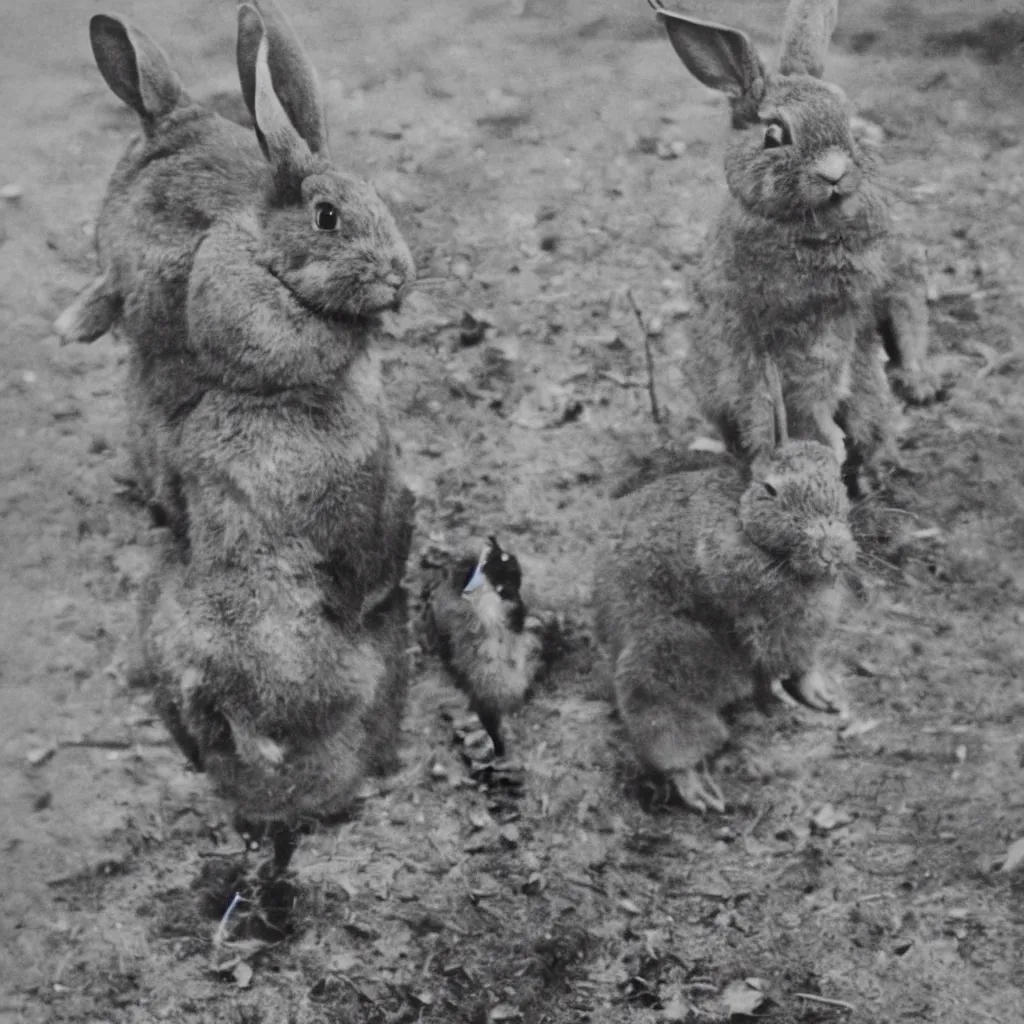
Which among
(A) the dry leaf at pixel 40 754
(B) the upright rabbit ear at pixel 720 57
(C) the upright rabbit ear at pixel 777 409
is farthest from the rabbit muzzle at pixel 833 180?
(A) the dry leaf at pixel 40 754

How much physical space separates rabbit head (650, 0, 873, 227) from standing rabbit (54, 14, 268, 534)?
3.71ft

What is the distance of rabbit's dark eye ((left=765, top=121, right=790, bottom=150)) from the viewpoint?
156 inches

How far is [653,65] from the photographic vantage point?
4730mm

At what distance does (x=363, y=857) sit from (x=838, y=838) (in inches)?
45.1

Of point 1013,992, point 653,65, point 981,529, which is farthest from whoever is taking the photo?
point 653,65

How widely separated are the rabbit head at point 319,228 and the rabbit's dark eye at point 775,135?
90 centimetres

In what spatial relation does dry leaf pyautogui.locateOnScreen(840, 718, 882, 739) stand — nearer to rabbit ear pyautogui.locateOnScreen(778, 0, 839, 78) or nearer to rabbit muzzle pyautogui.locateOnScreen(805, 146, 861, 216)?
rabbit muzzle pyautogui.locateOnScreen(805, 146, 861, 216)

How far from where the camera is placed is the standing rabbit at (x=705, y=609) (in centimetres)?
398

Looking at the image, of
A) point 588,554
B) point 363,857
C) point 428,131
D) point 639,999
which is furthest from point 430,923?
point 428,131

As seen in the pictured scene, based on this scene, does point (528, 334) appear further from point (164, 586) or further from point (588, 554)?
point (164, 586)

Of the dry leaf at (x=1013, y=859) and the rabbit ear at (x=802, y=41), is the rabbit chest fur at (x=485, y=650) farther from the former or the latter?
the rabbit ear at (x=802, y=41)

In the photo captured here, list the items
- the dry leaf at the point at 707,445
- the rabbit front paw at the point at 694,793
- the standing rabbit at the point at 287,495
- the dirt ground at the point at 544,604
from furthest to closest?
the dry leaf at the point at 707,445
the rabbit front paw at the point at 694,793
the dirt ground at the point at 544,604
the standing rabbit at the point at 287,495

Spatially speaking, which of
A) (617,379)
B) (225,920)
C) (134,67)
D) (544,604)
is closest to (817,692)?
(544,604)

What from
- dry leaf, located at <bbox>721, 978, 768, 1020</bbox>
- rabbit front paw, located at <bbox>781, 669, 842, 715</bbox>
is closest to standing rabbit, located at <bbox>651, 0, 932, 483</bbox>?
rabbit front paw, located at <bbox>781, 669, 842, 715</bbox>
